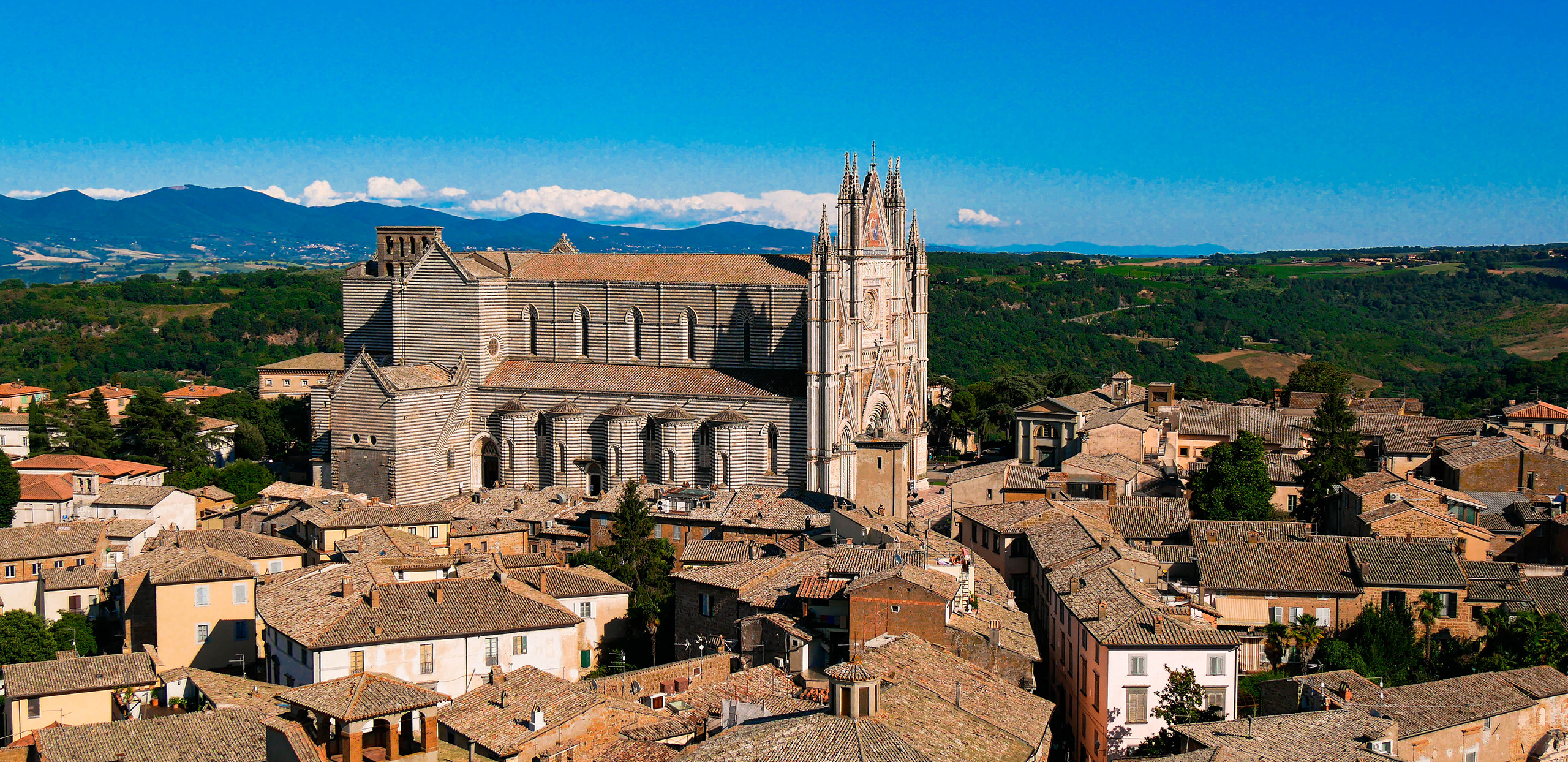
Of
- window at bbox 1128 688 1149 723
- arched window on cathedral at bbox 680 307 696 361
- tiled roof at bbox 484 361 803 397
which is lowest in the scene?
window at bbox 1128 688 1149 723

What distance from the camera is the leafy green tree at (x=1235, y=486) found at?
44438mm

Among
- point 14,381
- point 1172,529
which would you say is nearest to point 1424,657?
point 1172,529

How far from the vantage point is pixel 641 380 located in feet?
170

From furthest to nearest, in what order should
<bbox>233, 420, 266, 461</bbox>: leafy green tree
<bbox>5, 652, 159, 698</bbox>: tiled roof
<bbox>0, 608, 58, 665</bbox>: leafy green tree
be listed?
<bbox>233, 420, 266, 461</bbox>: leafy green tree → <bbox>0, 608, 58, 665</bbox>: leafy green tree → <bbox>5, 652, 159, 698</bbox>: tiled roof

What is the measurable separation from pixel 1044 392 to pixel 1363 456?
64.9ft

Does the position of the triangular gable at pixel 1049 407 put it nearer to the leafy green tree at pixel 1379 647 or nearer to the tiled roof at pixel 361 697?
the leafy green tree at pixel 1379 647

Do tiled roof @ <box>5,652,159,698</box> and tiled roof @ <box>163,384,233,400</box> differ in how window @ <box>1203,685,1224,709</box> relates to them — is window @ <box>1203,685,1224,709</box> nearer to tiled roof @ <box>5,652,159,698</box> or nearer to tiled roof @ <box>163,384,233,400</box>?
tiled roof @ <box>5,652,159,698</box>

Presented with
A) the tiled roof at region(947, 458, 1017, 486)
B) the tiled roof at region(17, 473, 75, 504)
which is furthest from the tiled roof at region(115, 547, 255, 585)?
the tiled roof at region(947, 458, 1017, 486)

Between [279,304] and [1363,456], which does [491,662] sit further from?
[279,304]

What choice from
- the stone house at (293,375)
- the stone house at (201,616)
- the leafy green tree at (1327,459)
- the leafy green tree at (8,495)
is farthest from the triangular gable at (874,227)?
the stone house at (293,375)

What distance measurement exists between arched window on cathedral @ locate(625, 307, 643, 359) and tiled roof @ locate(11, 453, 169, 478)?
18.9 m

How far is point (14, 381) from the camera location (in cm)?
9444

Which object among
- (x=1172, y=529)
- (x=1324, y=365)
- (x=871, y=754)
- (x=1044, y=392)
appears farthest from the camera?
(x=1324, y=365)

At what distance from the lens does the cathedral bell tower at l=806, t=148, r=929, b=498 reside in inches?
1901
